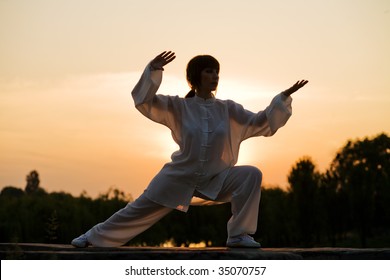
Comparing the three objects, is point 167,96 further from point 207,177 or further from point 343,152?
point 343,152

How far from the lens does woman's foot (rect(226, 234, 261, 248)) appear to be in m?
7.07

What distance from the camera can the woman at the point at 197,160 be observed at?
7.09 meters

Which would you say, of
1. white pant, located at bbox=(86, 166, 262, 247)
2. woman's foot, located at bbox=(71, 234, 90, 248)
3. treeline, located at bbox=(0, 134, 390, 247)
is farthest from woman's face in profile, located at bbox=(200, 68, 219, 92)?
treeline, located at bbox=(0, 134, 390, 247)

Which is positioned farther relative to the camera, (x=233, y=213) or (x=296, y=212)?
(x=296, y=212)

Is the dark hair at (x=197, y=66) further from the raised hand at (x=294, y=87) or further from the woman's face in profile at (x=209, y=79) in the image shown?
the raised hand at (x=294, y=87)

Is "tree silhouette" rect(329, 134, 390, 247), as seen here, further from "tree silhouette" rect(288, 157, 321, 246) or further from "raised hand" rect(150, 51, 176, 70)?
"raised hand" rect(150, 51, 176, 70)

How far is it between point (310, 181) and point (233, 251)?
1815 cm

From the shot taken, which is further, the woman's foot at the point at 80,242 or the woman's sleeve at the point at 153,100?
the woman's foot at the point at 80,242

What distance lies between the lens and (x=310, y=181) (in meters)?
24.2

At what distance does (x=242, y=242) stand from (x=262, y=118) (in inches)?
51.3

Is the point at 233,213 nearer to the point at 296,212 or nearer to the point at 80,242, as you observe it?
the point at 80,242

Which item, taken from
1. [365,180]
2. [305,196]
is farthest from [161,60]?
[365,180]

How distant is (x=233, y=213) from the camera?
7.20 meters

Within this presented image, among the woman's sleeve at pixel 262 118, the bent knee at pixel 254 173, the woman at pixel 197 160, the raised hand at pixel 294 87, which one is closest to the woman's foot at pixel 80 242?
the woman at pixel 197 160
